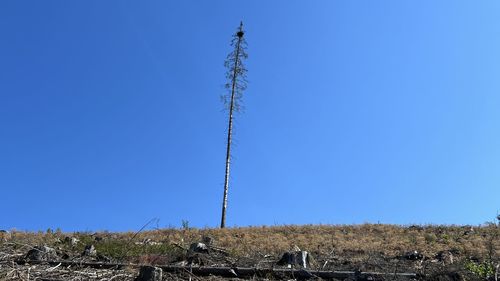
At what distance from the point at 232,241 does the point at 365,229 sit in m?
6.25

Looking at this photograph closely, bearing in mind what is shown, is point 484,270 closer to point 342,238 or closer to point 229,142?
point 342,238

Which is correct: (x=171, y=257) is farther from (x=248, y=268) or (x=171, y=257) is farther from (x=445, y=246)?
(x=445, y=246)

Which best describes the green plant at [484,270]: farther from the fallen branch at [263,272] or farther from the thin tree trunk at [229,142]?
the thin tree trunk at [229,142]

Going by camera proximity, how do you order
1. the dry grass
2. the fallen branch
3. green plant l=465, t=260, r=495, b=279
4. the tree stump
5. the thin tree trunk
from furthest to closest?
1. the thin tree trunk
2. the dry grass
3. the fallen branch
4. green plant l=465, t=260, r=495, b=279
5. the tree stump

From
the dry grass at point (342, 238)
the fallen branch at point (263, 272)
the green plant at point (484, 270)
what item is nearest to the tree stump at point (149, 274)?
the fallen branch at point (263, 272)

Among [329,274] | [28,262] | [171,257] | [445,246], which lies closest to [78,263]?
[28,262]

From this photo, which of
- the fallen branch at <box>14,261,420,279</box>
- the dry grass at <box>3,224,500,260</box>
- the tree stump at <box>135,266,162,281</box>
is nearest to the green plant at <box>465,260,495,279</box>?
the fallen branch at <box>14,261,420,279</box>

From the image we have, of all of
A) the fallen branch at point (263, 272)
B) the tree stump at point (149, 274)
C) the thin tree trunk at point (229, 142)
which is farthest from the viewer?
the thin tree trunk at point (229, 142)

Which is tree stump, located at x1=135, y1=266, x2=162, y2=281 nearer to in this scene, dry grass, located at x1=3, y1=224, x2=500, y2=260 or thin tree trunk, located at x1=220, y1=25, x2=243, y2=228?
dry grass, located at x1=3, y1=224, x2=500, y2=260

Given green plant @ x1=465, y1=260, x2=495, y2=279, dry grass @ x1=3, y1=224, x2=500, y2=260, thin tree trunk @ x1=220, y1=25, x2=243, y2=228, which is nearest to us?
green plant @ x1=465, y1=260, x2=495, y2=279

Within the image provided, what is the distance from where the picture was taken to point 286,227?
2156 centimetres

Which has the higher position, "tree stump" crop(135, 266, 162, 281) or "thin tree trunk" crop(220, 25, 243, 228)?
"thin tree trunk" crop(220, 25, 243, 228)

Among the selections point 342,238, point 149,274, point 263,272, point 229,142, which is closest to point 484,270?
point 263,272

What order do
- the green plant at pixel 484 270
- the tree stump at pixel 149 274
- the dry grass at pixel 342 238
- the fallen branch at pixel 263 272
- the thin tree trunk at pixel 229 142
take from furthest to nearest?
the thin tree trunk at pixel 229 142
the dry grass at pixel 342 238
the fallen branch at pixel 263 272
the green plant at pixel 484 270
the tree stump at pixel 149 274
